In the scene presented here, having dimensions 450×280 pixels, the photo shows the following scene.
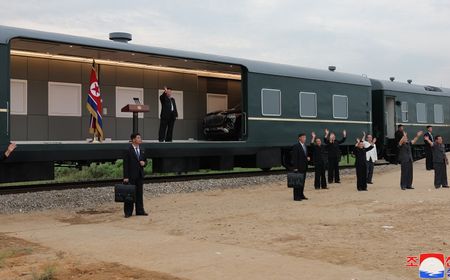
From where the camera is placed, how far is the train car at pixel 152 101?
42.1 ft

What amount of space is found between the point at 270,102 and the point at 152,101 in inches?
155

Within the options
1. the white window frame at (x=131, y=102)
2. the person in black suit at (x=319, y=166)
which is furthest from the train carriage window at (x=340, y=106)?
the white window frame at (x=131, y=102)

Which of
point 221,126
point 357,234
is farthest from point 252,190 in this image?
point 357,234

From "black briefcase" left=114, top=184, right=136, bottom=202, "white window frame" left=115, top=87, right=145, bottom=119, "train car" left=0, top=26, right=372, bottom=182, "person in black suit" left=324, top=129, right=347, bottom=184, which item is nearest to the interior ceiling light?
"train car" left=0, top=26, right=372, bottom=182

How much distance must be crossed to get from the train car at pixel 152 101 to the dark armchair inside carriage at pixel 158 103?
30 mm

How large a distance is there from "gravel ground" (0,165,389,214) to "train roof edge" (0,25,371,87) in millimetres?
3692

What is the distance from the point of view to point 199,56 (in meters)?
16.1

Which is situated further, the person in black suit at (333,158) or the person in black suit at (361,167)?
the person in black suit at (333,158)

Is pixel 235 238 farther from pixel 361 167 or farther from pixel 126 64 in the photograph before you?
pixel 126 64

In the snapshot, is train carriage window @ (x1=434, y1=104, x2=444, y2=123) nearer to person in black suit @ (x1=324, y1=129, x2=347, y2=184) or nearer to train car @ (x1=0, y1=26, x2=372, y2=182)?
train car @ (x1=0, y1=26, x2=372, y2=182)

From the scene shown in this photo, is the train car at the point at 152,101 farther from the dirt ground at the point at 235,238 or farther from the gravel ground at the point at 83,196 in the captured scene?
the dirt ground at the point at 235,238

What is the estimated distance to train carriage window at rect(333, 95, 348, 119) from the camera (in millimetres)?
20406

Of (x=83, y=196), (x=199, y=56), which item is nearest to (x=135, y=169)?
(x=83, y=196)

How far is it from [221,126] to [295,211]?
7.36m
